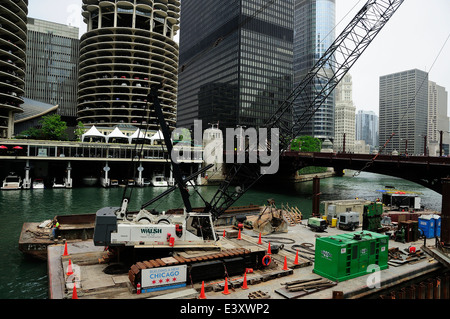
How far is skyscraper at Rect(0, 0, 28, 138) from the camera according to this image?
7994cm

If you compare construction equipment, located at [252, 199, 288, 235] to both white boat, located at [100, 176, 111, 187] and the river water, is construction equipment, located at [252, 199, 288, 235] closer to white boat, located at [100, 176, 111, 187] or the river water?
the river water

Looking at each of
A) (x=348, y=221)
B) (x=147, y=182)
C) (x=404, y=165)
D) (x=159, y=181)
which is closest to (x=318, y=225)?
(x=348, y=221)

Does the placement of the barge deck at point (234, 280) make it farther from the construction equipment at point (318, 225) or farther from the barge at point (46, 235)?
the construction equipment at point (318, 225)

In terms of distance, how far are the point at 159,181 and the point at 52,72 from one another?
106 m

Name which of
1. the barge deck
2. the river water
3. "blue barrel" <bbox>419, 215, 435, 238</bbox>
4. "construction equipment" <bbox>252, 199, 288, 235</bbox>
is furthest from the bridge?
the barge deck

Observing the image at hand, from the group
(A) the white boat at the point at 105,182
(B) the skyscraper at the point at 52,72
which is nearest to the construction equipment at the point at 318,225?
(A) the white boat at the point at 105,182

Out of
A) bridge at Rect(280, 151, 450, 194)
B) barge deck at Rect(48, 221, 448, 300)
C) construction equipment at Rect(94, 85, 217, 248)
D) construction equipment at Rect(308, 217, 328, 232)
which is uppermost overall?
bridge at Rect(280, 151, 450, 194)

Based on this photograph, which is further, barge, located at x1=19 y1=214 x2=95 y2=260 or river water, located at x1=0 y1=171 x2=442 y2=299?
barge, located at x1=19 y1=214 x2=95 y2=260

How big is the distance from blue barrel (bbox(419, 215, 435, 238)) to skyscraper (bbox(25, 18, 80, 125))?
155 meters

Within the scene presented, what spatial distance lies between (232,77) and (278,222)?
146m

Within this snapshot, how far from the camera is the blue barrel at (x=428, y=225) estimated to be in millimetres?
25859

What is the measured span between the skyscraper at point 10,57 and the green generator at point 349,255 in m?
91.5

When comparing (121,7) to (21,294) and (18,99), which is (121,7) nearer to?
(18,99)

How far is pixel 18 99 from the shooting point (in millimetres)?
86062
